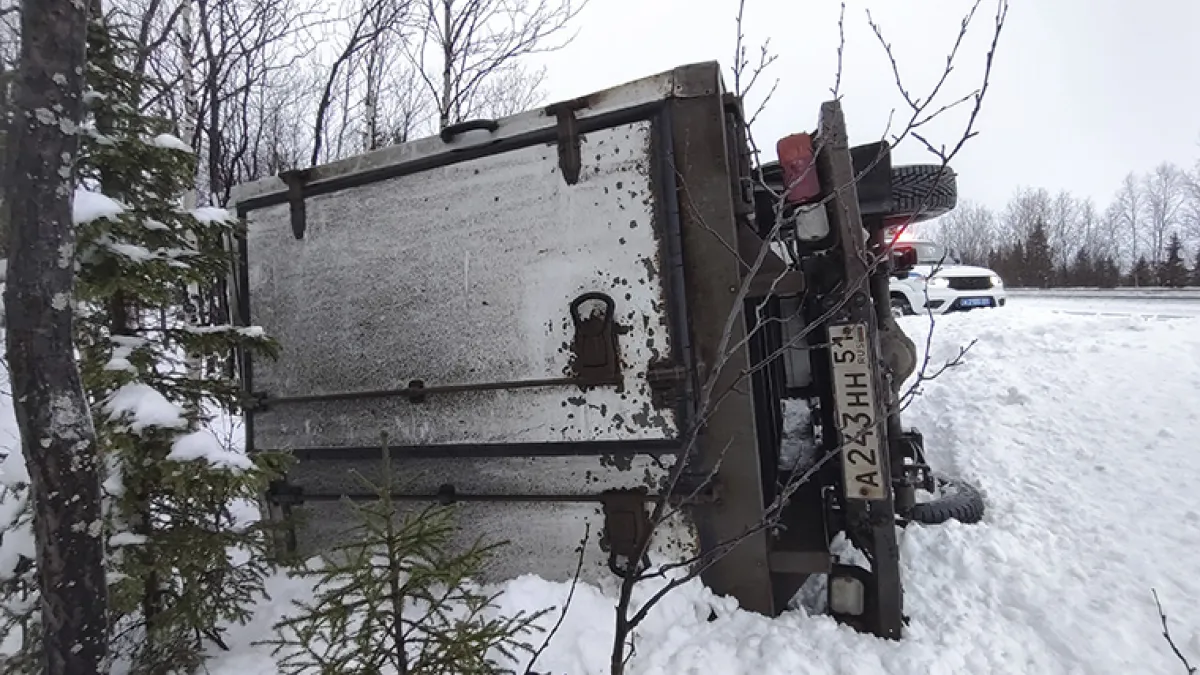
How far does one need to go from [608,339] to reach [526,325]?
0.54 metres

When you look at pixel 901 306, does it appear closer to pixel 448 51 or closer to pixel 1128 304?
pixel 1128 304

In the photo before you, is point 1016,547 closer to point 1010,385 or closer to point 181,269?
point 1010,385

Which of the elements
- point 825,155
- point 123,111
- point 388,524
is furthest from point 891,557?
point 123,111

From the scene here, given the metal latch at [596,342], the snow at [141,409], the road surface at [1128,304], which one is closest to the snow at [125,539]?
the snow at [141,409]

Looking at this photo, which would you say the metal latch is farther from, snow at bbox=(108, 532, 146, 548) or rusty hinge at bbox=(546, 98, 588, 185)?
snow at bbox=(108, 532, 146, 548)

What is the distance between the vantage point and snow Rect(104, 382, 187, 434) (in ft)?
8.93

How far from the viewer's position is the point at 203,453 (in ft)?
9.09

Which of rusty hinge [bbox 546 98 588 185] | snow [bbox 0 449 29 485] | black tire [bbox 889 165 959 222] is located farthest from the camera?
black tire [bbox 889 165 959 222]

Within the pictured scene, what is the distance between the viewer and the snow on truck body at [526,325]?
3.16 m

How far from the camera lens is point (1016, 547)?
12.3ft

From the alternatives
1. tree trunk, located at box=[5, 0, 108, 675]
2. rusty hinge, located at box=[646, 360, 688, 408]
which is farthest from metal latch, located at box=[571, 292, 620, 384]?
tree trunk, located at box=[5, 0, 108, 675]

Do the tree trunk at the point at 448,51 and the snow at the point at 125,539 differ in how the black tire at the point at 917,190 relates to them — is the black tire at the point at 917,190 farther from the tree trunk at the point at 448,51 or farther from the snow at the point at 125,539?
the tree trunk at the point at 448,51

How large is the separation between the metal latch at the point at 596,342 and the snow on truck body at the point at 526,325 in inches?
0.4

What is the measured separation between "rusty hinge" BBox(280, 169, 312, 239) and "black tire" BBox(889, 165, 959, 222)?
3.81 metres
